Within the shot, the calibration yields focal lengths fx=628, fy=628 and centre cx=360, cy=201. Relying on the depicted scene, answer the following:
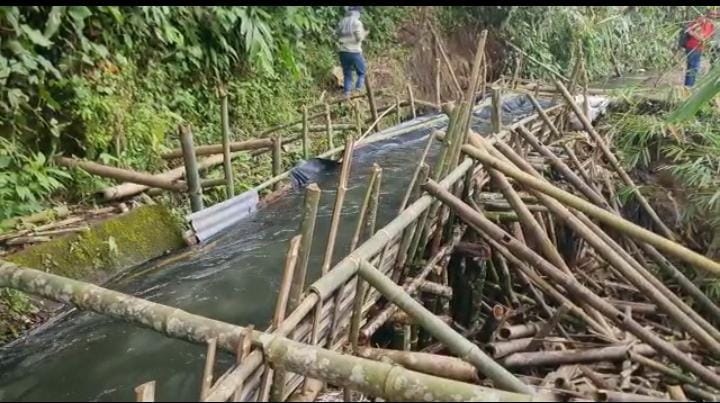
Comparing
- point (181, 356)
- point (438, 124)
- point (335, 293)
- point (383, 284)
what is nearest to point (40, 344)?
point (181, 356)

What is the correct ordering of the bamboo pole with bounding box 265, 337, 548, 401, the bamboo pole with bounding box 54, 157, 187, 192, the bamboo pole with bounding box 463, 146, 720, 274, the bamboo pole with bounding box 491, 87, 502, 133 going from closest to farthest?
the bamboo pole with bounding box 265, 337, 548, 401
the bamboo pole with bounding box 463, 146, 720, 274
the bamboo pole with bounding box 54, 157, 187, 192
the bamboo pole with bounding box 491, 87, 502, 133

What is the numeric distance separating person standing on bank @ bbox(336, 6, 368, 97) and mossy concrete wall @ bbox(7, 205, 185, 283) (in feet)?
15.5

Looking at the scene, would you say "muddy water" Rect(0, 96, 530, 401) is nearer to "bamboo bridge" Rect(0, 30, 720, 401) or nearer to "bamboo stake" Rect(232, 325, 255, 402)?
"bamboo stake" Rect(232, 325, 255, 402)

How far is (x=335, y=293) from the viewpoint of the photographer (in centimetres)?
280

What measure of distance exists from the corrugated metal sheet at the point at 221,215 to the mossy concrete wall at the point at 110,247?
0.21 meters

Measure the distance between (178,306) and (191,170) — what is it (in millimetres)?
1150

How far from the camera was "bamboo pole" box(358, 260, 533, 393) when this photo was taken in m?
2.24

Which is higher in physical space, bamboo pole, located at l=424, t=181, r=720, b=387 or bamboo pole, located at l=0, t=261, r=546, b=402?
bamboo pole, located at l=0, t=261, r=546, b=402

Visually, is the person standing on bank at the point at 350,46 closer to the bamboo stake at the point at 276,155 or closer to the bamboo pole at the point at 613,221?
the bamboo stake at the point at 276,155

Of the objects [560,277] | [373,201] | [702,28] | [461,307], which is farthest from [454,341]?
[702,28]

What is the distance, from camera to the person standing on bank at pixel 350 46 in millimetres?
9047

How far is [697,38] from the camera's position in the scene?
7137 mm

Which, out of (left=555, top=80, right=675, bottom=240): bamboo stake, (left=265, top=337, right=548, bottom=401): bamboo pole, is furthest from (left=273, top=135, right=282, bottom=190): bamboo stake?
(left=265, top=337, right=548, bottom=401): bamboo pole

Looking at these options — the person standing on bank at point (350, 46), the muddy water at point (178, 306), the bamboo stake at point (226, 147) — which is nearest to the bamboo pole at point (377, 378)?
the muddy water at point (178, 306)
